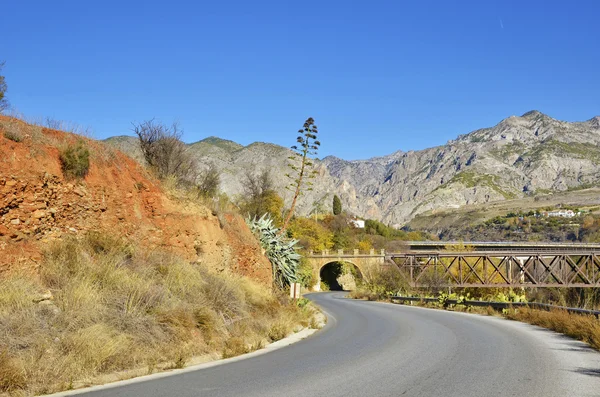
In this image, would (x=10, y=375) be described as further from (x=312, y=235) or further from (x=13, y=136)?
(x=312, y=235)

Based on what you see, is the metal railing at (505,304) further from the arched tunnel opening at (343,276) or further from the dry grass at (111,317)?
the arched tunnel opening at (343,276)

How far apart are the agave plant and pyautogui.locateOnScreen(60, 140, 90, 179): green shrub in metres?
10.4

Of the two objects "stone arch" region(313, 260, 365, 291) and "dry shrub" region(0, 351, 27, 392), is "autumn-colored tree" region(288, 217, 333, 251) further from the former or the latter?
"dry shrub" region(0, 351, 27, 392)

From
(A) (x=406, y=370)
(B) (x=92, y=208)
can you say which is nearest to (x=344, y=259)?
(B) (x=92, y=208)

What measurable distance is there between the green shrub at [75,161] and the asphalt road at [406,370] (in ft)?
22.0

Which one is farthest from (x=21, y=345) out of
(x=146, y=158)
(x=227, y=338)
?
(x=146, y=158)

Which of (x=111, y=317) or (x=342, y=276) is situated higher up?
(x=111, y=317)

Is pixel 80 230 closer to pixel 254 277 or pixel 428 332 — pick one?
pixel 254 277

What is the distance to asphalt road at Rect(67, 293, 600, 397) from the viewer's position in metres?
8.35

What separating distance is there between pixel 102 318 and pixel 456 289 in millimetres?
39908

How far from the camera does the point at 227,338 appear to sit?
13484 millimetres

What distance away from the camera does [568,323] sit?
16703 millimetres

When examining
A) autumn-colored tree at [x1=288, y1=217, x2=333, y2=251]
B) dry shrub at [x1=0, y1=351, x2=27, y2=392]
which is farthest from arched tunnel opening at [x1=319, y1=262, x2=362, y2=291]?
dry shrub at [x1=0, y1=351, x2=27, y2=392]

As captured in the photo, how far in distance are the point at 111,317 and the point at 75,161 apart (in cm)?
518
